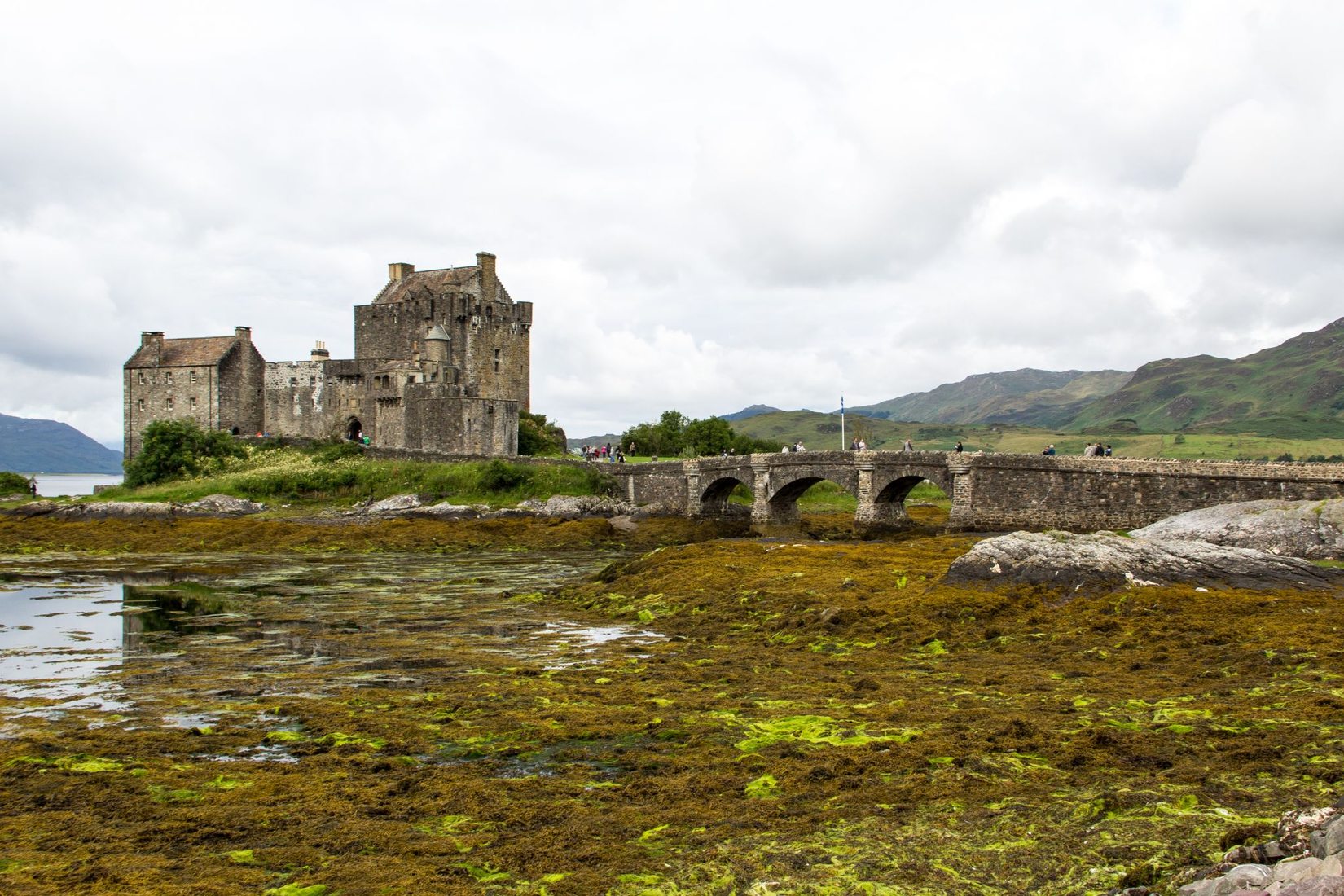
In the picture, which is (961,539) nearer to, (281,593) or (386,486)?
(281,593)

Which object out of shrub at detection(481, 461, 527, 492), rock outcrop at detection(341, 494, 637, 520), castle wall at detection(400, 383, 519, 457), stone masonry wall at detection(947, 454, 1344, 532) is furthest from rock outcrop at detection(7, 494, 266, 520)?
stone masonry wall at detection(947, 454, 1344, 532)

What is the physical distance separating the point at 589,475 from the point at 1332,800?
171ft

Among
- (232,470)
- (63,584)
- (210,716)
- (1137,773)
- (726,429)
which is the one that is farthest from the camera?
(726,429)

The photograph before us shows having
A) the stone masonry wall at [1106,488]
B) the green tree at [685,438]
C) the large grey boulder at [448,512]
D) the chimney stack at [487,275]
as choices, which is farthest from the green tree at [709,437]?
the stone masonry wall at [1106,488]

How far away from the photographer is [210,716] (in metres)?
13.8

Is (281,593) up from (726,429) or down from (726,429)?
down

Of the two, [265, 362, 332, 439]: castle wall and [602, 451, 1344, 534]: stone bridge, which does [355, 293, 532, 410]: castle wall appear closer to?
[265, 362, 332, 439]: castle wall

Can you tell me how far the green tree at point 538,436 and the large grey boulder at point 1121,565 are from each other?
1937 inches

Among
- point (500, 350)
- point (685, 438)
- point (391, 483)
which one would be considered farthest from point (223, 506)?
point (685, 438)

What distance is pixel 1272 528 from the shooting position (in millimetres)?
26891

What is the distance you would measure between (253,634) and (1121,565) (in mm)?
18223

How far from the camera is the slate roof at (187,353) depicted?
71938 mm

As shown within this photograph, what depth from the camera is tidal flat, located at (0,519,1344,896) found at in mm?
8273

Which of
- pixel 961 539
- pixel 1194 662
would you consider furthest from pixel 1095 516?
pixel 1194 662
